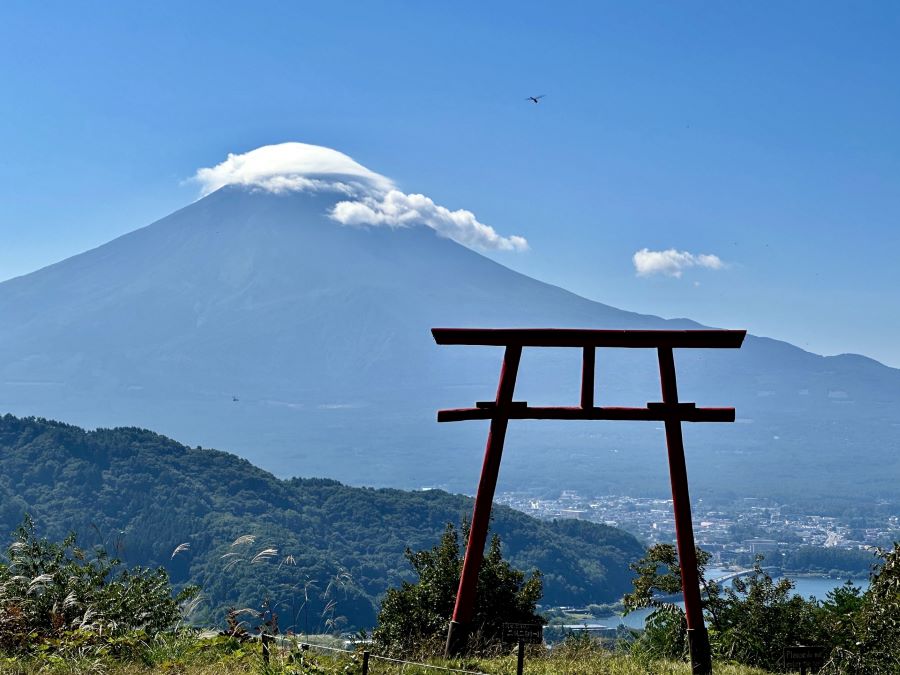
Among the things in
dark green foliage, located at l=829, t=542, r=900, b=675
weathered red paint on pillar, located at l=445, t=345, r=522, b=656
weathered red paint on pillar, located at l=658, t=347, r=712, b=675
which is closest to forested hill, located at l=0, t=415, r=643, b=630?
weathered red paint on pillar, located at l=445, t=345, r=522, b=656

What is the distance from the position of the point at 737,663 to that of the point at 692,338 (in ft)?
11.3

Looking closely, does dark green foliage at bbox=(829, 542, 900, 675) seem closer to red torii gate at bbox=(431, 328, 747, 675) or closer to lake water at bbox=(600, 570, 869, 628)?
red torii gate at bbox=(431, 328, 747, 675)

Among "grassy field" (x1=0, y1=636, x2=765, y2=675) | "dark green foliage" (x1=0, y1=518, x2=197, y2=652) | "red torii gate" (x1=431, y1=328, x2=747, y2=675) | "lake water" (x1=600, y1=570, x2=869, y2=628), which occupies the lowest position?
"lake water" (x1=600, y1=570, x2=869, y2=628)

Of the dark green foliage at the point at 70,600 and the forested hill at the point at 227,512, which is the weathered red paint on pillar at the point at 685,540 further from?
the forested hill at the point at 227,512

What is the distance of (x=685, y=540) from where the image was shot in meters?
10.4

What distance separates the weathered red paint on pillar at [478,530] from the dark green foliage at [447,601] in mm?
1514

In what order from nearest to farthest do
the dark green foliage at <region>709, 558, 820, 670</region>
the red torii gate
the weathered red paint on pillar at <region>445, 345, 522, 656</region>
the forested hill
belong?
the red torii gate < the weathered red paint on pillar at <region>445, 345, 522, 656</region> < the dark green foliage at <region>709, 558, 820, 670</region> < the forested hill

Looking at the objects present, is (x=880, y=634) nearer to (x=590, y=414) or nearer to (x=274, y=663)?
(x=590, y=414)

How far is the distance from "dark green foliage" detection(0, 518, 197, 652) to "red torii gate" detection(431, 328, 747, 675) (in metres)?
3.31

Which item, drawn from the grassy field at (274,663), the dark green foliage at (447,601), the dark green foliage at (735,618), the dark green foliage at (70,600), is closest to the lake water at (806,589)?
the dark green foliage at (735,618)

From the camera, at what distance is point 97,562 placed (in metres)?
12.7

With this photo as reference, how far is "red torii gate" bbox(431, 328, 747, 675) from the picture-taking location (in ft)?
33.8

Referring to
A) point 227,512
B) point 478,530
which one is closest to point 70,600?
point 478,530

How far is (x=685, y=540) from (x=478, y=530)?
202 cm
